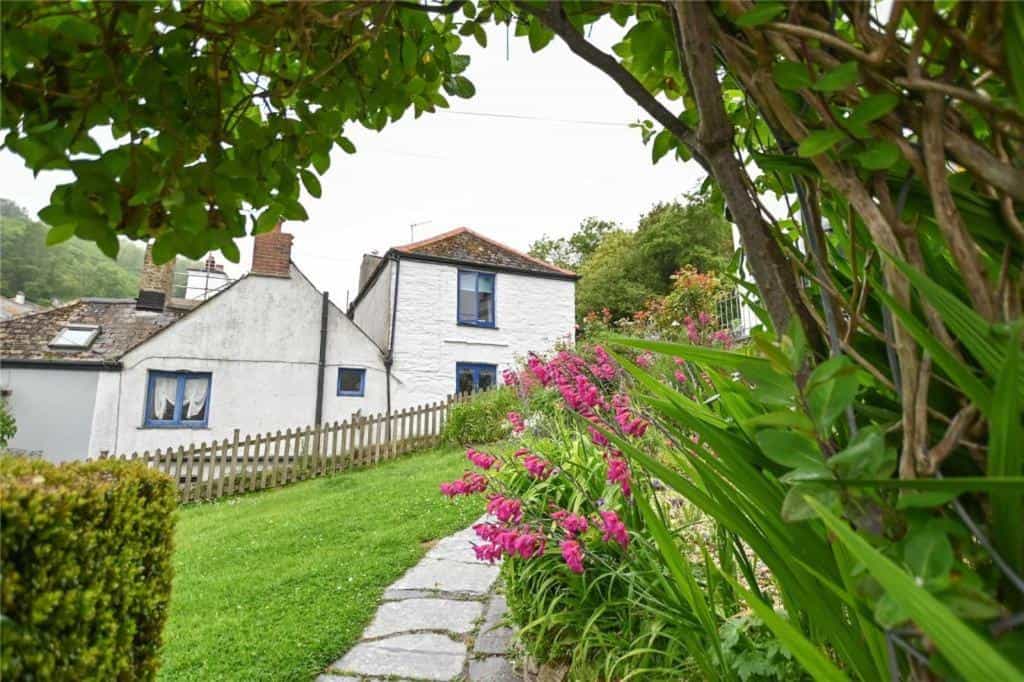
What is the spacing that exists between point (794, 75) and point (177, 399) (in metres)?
14.8

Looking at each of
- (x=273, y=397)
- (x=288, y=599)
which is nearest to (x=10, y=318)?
(x=273, y=397)

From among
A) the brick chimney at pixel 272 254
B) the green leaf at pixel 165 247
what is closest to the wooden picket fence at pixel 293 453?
the brick chimney at pixel 272 254

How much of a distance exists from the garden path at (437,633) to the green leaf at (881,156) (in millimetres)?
2621

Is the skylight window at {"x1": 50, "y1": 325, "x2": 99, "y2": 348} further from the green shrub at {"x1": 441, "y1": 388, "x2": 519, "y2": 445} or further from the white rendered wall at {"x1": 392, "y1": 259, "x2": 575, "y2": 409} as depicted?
the green shrub at {"x1": 441, "y1": 388, "x2": 519, "y2": 445}

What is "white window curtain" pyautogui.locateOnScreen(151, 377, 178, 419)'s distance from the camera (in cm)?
1272

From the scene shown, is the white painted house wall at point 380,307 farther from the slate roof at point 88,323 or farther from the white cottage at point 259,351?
the slate roof at point 88,323

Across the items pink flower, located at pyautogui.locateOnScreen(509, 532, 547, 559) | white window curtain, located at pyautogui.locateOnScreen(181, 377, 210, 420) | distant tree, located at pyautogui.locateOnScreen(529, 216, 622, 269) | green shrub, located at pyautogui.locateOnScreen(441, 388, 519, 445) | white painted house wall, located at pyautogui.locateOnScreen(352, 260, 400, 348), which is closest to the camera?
pink flower, located at pyautogui.locateOnScreen(509, 532, 547, 559)

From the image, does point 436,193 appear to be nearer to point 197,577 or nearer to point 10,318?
point 197,577

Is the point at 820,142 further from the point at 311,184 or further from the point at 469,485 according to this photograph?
the point at 469,485

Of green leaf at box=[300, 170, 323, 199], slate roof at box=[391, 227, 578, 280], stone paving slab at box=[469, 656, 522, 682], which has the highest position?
slate roof at box=[391, 227, 578, 280]

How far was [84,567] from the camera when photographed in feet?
5.83

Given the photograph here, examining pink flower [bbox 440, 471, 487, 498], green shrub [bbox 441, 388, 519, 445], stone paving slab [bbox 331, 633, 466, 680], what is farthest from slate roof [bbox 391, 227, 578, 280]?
pink flower [bbox 440, 471, 487, 498]

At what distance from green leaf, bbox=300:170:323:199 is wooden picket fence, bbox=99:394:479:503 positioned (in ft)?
35.8

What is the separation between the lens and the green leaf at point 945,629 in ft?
1.20
